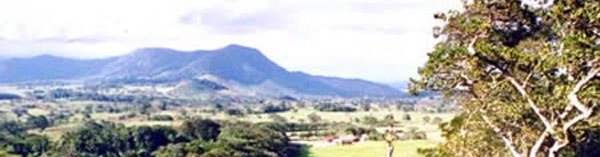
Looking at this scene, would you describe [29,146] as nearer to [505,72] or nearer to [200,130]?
[200,130]

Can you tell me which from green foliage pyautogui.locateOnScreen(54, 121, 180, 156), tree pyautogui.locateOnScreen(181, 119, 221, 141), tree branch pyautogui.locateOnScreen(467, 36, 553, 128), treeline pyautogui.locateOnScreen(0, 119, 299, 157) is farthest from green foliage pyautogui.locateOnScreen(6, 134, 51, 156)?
tree branch pyautogui.locateOnScreen(467, 36, 553, 128)

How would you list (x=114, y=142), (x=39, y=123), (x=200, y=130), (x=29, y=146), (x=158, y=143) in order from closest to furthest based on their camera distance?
(x=29, y=146), (x=114, y=142), (x=158, y=143), (x=200, y=130), (x=39, y=123)

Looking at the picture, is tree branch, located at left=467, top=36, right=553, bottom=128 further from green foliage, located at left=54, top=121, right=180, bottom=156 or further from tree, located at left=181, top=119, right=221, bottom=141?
tree, located at left=181, top=119, right=221, bottom=141

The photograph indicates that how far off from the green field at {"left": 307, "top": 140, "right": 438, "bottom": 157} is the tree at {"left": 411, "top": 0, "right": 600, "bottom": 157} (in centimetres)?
5536

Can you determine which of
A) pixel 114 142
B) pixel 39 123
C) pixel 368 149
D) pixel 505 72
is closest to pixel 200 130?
pixel 114 142

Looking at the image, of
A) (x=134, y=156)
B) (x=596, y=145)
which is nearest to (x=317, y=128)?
(x=134, y=156)

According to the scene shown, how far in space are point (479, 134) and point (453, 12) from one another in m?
8.82

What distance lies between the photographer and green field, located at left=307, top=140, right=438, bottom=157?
76.2 meters

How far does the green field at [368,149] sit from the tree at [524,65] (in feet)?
182

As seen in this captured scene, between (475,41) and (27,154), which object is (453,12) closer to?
(475,41)

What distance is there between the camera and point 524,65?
49.2 feet

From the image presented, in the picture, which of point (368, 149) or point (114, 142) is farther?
point (114, 142)

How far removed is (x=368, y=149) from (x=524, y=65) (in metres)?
68.3

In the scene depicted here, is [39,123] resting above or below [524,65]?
below
